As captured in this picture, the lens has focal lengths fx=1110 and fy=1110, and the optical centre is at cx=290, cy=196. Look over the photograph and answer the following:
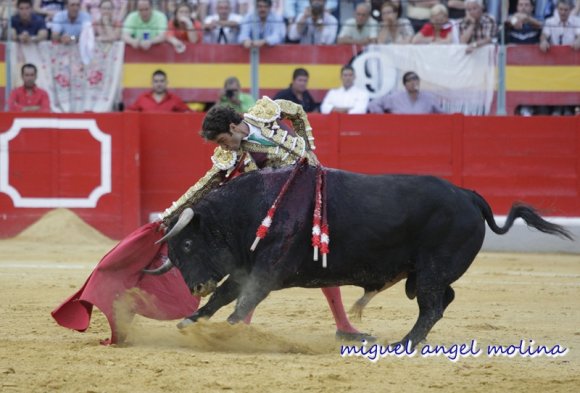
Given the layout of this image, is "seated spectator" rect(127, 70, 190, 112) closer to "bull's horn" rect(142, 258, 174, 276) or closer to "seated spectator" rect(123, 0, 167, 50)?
"seated spectator" rect(123, 0, 167, 50)

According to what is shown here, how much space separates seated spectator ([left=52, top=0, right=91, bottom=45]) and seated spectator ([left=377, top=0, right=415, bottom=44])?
279cm

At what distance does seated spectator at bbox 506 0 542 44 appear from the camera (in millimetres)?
10203

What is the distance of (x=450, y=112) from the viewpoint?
34.2 ft

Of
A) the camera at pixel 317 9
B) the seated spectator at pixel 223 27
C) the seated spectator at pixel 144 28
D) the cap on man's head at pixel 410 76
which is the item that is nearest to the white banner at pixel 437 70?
the cap on man's head at pixel 410 76

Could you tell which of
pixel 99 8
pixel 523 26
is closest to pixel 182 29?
pixel 99 8

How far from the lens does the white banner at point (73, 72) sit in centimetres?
1031

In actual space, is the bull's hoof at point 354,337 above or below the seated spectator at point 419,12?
below

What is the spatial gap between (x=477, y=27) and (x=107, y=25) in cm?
345

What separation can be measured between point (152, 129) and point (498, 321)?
4844 millimetres

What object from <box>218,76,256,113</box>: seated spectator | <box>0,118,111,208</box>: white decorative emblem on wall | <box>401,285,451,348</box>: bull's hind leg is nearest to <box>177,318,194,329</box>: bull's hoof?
<box>401,285,451,348</box>: bull's hind leg

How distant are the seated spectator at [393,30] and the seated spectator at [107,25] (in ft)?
8.13

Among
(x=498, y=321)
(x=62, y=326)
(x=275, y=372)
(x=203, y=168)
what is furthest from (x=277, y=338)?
(x=203, y=168)

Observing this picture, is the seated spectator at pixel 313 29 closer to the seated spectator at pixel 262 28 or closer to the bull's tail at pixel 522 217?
the seated spectator at pixel 262 28

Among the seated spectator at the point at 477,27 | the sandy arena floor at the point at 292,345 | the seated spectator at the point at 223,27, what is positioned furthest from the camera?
the seated spectator at the point at 223,27
